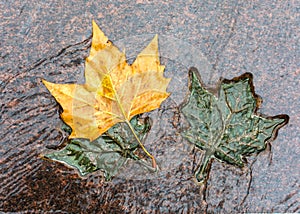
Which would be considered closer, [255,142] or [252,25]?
[255,142]

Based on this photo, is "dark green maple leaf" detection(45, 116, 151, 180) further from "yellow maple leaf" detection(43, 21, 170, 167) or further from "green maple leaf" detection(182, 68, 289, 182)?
"green maple leaf" detection(182, 68, 289, 182)

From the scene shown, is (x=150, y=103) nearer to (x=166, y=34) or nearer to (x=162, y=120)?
(x=162, y=120)

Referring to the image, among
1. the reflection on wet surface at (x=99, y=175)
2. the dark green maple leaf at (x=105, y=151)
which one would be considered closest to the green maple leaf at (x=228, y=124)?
the reflection on wet surface at (x=99, y=175)

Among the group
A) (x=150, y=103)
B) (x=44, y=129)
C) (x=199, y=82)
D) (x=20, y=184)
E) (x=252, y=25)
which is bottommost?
(x=20, y=184)

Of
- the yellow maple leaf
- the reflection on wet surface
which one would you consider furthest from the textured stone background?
the yellow maple leaf

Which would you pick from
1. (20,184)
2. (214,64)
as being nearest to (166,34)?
(214,64)

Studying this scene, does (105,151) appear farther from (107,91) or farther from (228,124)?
(228,124)

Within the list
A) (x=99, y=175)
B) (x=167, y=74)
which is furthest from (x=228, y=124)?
(x=99, y=175)

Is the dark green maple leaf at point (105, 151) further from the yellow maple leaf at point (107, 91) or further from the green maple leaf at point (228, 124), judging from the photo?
the green maple leaf at point (228, 124)
